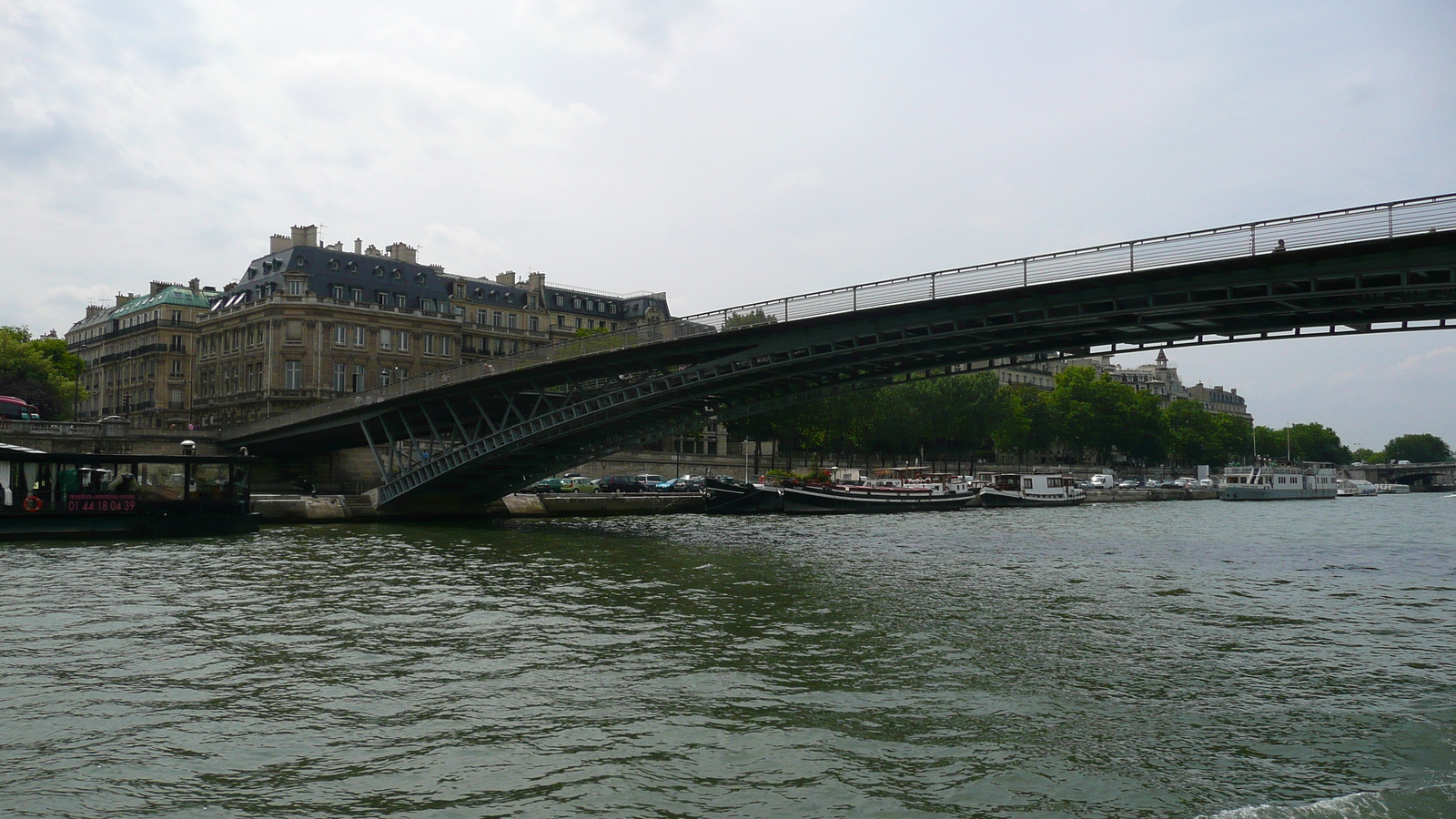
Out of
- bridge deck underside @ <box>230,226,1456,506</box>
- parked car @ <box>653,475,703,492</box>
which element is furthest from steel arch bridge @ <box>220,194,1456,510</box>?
parked car @ <box>653,475,703,492</box>

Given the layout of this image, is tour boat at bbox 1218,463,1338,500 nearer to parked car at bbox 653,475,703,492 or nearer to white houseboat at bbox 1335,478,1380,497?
white houseboat at bbox 1335,478,1380,497

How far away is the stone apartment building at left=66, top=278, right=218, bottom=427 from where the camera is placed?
9700 centimetres

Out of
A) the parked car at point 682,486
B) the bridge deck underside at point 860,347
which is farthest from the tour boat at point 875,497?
the bridge deck underside at point 860,347

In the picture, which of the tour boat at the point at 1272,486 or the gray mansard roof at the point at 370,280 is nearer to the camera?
the gray mansard roof at the point at 370,280

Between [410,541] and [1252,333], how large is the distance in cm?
2973

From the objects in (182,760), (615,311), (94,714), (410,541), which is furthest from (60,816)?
(615,311)

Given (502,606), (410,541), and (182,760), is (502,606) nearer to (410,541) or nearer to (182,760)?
(182,760)

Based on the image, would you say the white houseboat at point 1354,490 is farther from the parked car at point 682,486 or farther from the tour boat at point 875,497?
the parked car at point 682,486

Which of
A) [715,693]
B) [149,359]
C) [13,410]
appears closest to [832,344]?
[715,693]

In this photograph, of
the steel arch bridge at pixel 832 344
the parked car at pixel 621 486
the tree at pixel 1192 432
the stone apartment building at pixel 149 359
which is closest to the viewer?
the steel arch bridge at pixel 832 344

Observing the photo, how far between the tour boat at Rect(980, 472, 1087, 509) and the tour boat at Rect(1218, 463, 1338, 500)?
90.7ft

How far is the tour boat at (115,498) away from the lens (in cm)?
3434

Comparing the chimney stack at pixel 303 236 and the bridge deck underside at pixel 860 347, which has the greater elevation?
the chimney stack at pixel 303 236

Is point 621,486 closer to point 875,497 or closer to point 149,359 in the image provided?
point 875,497
